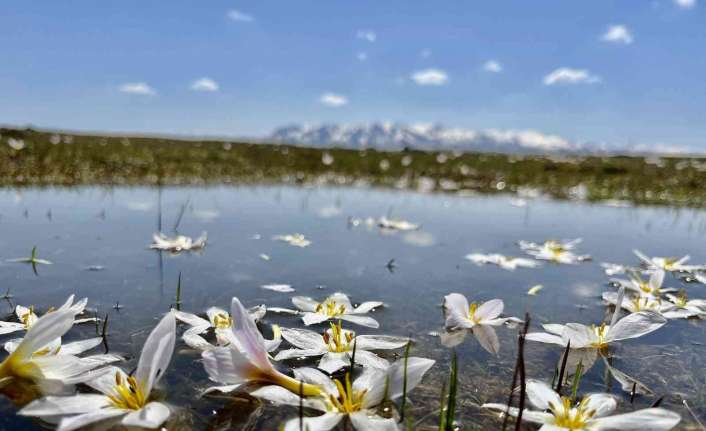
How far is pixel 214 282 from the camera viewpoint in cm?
376

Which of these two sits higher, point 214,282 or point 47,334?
point 47,334

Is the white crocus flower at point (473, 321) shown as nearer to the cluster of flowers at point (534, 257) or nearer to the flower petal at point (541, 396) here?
the flower petal at point (541, 396)

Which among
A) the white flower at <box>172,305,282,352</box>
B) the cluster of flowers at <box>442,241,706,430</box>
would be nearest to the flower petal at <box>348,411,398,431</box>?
the cluster of flowers at <box>442,241,706,430</box>

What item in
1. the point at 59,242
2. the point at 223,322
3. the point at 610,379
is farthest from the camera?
the point at 59,242

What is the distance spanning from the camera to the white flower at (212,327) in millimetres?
2449

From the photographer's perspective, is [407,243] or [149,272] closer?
[149,272]

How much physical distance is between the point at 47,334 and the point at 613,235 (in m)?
6.89

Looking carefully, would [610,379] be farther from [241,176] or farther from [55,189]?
[241,176]

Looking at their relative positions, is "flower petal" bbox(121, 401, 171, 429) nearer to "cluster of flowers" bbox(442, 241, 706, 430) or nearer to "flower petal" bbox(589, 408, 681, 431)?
"cluster of flowers" bbox(442, 241, 706, 430)

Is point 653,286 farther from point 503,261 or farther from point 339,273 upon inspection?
point 339,273

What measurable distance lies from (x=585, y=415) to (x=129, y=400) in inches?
65.2

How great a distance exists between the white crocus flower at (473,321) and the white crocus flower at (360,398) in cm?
86

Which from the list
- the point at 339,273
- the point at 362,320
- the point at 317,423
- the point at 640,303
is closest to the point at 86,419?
the point at 317,423

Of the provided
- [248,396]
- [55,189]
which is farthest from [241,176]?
[248,396]
